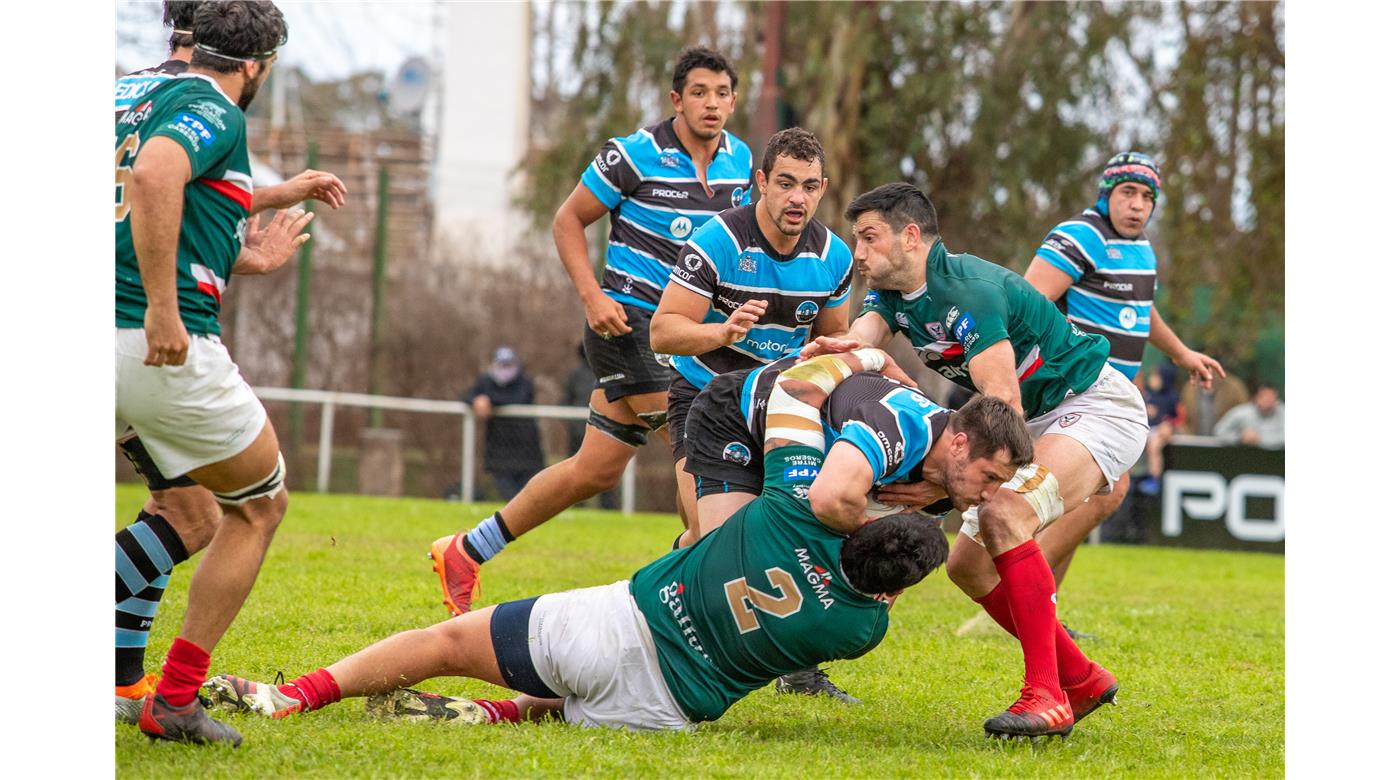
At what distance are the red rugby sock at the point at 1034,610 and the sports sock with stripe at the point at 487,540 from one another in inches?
100

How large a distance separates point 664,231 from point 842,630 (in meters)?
2.68

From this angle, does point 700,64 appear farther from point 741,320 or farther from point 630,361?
point 741,320

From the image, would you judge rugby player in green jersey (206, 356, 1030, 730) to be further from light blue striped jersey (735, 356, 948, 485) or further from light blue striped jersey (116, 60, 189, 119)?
light blue striped jersey (116, 60, 189, 119)

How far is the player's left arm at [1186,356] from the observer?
7.39 metres

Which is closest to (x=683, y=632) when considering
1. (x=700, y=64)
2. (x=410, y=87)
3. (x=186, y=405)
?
(x=186, y=405)

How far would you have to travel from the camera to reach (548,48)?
72.1 feet

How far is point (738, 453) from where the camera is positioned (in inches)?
208

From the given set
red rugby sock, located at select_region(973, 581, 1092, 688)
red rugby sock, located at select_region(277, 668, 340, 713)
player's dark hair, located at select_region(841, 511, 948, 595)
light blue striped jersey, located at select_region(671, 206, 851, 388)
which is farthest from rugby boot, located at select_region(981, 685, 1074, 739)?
red rugby sock, located at select_region(277, 668, 340, 713)

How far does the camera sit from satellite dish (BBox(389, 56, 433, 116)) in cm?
2395

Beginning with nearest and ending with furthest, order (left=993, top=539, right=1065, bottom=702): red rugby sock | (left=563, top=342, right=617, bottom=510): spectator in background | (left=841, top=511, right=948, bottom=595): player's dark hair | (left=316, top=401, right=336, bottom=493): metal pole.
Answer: (left=841, top=511, right=948, bottom=595): player's dark hair → (left=993, top=539, right=1065, bottom=702): red rugby sock → (left=563, top=342, right=617, bottom=510): spectator in background → (left=316, top=401, right=336, bottom=493): metal pole

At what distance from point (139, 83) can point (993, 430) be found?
2650 millimetres

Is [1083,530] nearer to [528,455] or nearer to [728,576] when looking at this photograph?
[728,576]

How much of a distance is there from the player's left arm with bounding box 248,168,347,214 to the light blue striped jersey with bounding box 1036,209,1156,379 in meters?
3.68

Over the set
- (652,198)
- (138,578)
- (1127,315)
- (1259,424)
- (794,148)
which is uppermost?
(794,148)
